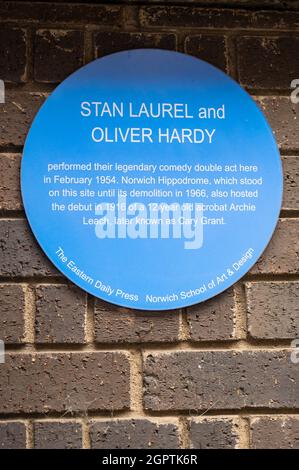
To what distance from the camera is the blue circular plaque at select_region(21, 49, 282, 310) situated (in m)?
1.13

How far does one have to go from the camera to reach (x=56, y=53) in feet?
3.85

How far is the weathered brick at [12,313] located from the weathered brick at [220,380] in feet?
0.84

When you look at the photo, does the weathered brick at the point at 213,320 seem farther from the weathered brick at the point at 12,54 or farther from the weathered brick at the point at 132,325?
the weathered brick at the point at 12,54

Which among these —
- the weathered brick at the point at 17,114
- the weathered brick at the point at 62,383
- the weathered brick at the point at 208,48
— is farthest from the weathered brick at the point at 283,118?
the weathered brick at the point at 62,383

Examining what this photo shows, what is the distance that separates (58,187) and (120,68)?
27 centimetres

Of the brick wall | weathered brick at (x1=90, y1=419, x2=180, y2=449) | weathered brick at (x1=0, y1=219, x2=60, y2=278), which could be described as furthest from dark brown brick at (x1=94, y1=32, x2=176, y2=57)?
weathered brick at (x1=90, y1=419, x2=180, y2=449)

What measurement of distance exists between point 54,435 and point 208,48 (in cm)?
82

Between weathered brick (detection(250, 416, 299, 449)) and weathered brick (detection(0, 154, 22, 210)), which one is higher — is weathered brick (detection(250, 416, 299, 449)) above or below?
below

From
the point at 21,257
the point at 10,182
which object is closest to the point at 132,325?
the point at 21,257

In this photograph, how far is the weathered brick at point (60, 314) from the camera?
1.12 meters

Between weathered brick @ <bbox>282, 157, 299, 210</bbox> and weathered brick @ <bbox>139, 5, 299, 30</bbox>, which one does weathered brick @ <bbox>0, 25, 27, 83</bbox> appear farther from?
weathered brick @ <bbox>282, 157, 299, 210</bbox>

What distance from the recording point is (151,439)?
1.11 meters

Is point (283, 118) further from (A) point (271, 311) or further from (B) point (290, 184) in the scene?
(A) point (271, 311)

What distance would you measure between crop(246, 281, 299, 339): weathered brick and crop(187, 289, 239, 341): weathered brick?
4 centimetres
